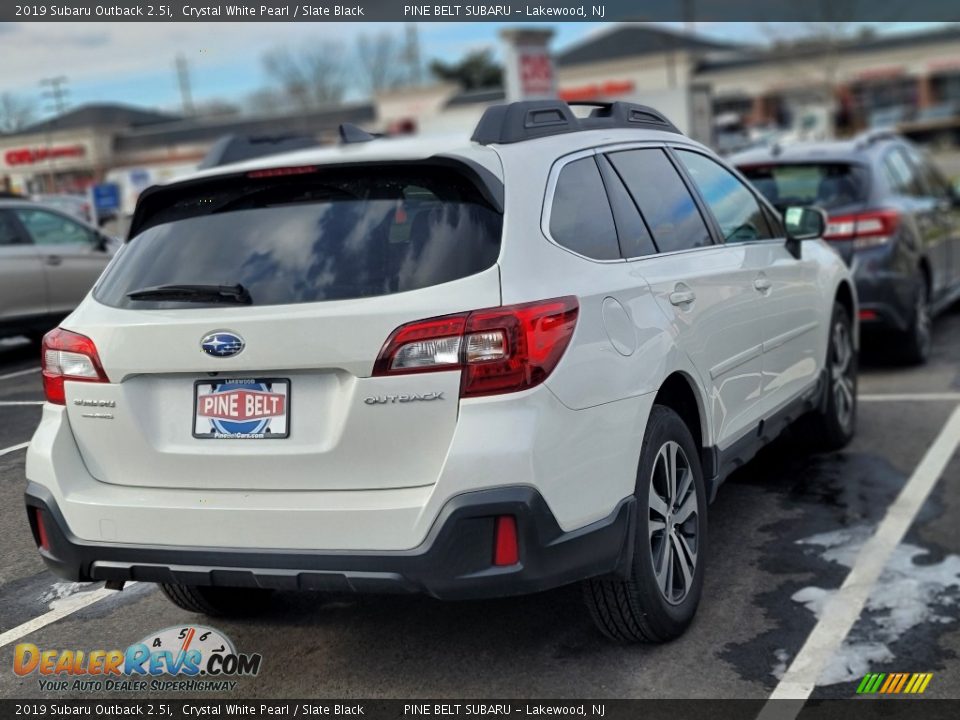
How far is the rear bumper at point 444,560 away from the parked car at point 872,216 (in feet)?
17.6

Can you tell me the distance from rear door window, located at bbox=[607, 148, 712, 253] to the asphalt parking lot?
4.42ft

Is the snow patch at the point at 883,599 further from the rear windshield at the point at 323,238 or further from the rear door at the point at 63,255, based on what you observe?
the rear door at the point at 63,255

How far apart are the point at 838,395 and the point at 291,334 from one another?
13.3ft

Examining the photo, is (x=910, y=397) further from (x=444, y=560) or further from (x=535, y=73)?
(x=535, y=73)

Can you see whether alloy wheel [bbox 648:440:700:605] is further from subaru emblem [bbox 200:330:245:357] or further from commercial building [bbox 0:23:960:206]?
commercial building [bbox 0:23:960:206]

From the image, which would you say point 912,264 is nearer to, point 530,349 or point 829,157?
point 829,157

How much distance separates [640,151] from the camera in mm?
4691

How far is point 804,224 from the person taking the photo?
5.95 m

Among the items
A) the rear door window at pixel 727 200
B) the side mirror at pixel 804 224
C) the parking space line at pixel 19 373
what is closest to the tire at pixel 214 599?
the rear door window at pixel 727 200

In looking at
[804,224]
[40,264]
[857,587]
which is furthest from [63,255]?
[857,587]

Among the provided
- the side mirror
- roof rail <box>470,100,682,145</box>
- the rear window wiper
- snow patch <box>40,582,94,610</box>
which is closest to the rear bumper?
the rear window wiper

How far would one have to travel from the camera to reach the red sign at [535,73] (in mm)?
24891

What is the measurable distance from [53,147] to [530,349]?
6758 mm

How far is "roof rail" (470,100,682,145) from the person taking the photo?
3922 mm
